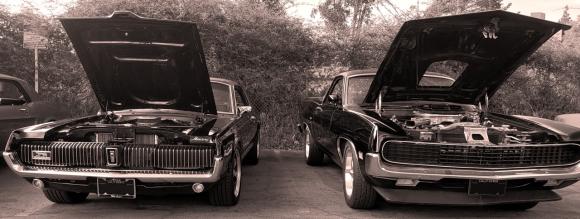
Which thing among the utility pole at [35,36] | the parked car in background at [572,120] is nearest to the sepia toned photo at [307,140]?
the utility pole at [35,36]

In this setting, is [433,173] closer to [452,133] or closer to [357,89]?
[452,133]

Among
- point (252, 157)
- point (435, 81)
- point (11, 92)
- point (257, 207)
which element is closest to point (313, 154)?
point (252, 157)

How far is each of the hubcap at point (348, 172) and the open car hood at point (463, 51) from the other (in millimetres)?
805

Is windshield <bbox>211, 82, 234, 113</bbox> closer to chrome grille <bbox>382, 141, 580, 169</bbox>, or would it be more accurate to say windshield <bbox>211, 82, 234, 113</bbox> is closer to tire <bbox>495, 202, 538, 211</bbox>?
chrome grille <bbox>382, 141, 580, 169</bbox>

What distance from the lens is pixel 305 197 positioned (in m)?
5.69

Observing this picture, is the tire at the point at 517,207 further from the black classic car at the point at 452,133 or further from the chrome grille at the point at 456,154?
the chrome grille at the point at 456,154

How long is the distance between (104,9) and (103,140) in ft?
19.8

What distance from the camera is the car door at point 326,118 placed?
6.38 m

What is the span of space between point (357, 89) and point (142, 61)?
2651 mm

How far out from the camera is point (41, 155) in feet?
14.7

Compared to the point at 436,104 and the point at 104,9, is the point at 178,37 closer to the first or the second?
the point at 436,104

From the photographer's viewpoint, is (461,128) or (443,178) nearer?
(443,178)

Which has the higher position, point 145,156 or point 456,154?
point 456,154

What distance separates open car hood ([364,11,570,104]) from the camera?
4.80m
